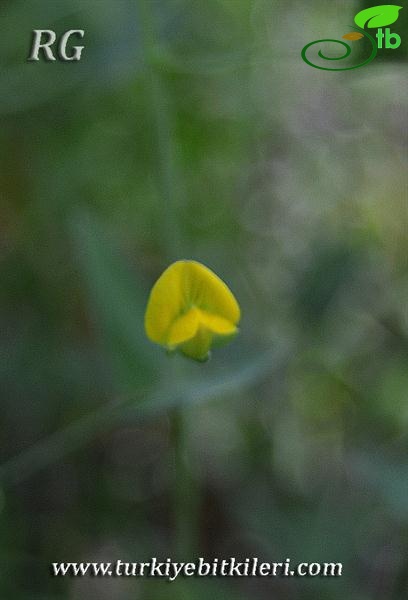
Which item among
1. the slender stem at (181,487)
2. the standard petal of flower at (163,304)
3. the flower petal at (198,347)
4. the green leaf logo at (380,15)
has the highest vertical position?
the green leaf logo at (380,15)

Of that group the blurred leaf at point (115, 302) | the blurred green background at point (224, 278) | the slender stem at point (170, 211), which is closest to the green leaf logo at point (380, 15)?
the blurred green background at point (224, 278)

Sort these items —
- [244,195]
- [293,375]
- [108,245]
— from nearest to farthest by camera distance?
1. [108,245]
2. [293,375]
3. [244,195]

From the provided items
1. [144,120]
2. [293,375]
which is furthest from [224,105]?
[293,375]

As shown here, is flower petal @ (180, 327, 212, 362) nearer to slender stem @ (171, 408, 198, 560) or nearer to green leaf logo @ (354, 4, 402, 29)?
slender stem @ (171, 408, 198, 560)

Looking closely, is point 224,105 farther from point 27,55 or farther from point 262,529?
point 262,529

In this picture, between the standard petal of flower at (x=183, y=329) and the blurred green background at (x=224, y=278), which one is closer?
the standard petal of flower at (x=183, y=329)

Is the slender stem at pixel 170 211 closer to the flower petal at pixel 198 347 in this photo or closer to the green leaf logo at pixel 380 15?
the flower petal at pixel 198 347

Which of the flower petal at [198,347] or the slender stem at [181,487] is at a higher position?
the flower petal at [198,347]
